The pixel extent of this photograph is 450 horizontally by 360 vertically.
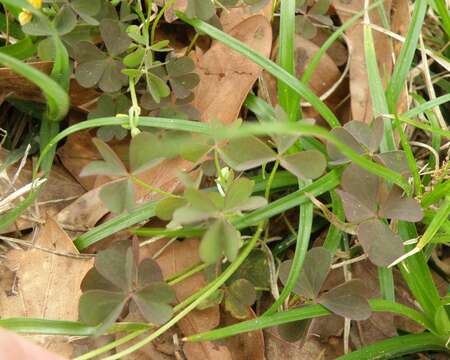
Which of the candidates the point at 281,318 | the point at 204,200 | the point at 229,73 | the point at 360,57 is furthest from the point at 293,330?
the point at 360,57

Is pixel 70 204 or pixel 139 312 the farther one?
pixel 70 204

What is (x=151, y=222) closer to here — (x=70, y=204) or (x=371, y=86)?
(x=70, y=204)

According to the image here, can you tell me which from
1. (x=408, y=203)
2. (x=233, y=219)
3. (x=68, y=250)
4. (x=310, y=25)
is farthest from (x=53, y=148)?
(x=408, y=203)

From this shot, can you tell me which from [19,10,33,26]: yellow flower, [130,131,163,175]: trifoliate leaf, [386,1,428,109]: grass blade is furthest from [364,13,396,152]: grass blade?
[19,10,33,26]: yellow flower

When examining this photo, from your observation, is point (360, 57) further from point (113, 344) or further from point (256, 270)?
point (113, 344)

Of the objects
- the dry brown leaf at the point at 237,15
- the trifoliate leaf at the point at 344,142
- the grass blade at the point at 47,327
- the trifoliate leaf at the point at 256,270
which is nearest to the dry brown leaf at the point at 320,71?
Answer: the dry brown leaf at the point at 237,15

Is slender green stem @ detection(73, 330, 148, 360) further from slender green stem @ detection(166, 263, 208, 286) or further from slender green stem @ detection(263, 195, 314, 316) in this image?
slender green stem @ detection(263, 195, 314, 316)

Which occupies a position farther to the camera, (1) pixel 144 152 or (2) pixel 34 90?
(2) pixel 34 90
